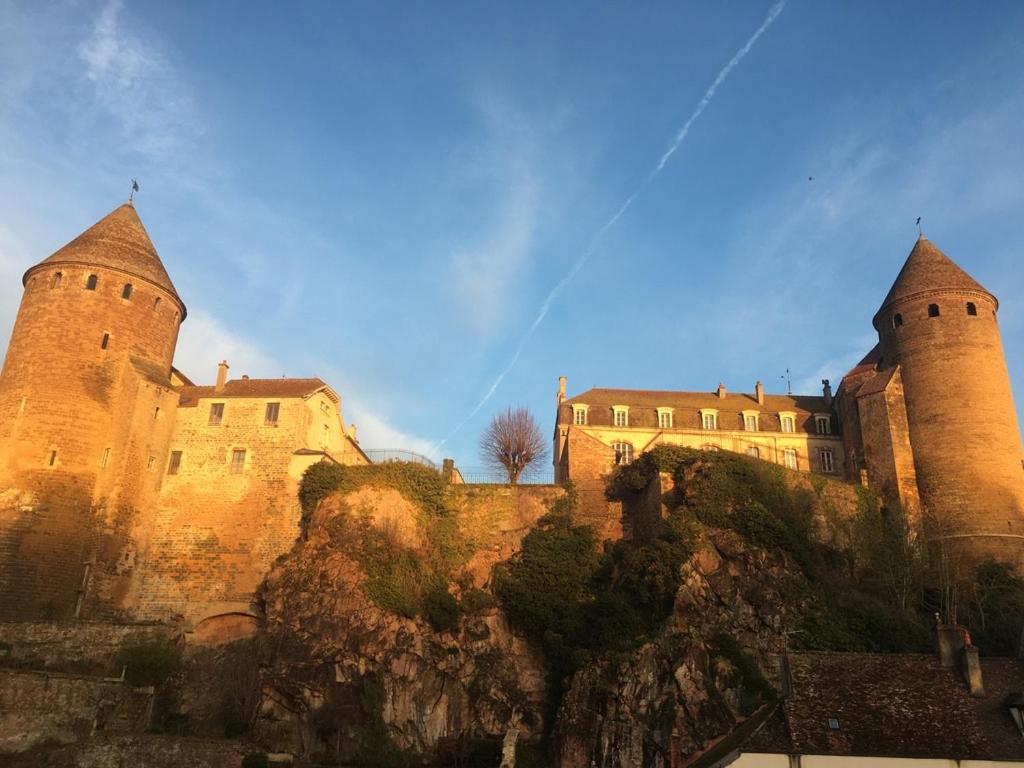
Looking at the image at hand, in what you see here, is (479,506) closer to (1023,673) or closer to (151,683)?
(151,683)

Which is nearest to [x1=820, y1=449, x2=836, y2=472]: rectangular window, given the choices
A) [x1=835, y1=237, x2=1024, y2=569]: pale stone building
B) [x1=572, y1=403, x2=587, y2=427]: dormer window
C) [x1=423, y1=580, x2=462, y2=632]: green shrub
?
[x1=835, y1=237, x2=1024, y2=569]: pale stone building

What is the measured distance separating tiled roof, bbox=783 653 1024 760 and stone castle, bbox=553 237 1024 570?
14.7 meters

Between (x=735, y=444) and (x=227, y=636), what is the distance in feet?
81.4

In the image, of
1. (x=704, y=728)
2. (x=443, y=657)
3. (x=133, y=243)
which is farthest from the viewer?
(x=133, y=243)

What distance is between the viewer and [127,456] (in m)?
34.0

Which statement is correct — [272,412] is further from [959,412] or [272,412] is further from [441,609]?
[959,412]

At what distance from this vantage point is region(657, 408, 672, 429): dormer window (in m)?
41.6

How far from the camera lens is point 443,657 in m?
29.0

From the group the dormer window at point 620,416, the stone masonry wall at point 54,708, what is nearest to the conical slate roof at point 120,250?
the stone masonry wall at point 54,708

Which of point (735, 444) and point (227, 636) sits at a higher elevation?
point (735, 444)

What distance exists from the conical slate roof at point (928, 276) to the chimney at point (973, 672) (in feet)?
73.8

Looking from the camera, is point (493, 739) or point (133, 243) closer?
point (493, 739)

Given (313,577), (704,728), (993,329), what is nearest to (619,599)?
(704,728)

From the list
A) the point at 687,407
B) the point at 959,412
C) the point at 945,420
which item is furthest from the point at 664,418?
the point at 959,412
